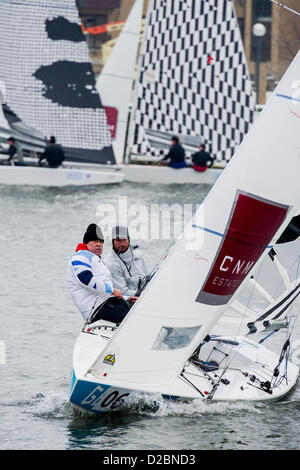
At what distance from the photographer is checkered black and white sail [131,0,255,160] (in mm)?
27141

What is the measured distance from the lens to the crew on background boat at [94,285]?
9.70 m

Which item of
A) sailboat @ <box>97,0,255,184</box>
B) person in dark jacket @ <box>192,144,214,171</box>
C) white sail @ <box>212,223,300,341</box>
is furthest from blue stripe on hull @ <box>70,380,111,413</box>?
person in dark jacket @ <box>192,144,214,171</box>

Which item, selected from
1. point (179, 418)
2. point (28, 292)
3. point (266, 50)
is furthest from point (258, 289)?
point (266, 50)

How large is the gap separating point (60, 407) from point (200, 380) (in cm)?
125

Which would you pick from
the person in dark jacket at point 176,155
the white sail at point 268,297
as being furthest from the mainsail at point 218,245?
the person in dark jacket at point 176,155

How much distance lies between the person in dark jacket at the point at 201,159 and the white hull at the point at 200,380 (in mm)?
16359

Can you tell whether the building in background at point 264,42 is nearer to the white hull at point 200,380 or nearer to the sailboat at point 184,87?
the sailboat at point 184,87

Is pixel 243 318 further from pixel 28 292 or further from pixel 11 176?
pixel 11 176

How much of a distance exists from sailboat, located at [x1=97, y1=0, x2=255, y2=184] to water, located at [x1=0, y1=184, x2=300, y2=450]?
915cm

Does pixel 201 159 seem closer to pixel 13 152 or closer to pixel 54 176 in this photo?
pixel 54 176

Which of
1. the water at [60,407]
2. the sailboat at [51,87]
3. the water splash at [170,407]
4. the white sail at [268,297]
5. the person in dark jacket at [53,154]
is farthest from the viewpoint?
the sailboat at [51,87]

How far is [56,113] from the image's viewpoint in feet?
88.2

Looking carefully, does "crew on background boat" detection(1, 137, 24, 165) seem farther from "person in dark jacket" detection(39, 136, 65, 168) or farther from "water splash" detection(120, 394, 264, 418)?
"water splash" detection(120, 394, 264, 418)

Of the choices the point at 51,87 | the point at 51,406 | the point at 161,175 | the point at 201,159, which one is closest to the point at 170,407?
the point at 51,406
